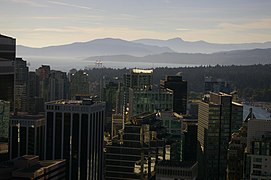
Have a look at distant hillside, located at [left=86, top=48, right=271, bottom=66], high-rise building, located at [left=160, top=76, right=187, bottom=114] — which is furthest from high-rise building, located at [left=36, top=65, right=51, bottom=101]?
distant hillside, located at [left=86, top=48, right=271, bottom=66]

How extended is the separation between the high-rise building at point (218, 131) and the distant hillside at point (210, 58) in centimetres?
1817

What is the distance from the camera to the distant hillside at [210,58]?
164 feet

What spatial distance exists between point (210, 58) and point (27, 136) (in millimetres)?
49796

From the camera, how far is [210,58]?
69562 mm

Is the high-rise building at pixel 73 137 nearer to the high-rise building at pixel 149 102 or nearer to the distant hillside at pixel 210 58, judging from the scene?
the high-rise building at pixel 149 102

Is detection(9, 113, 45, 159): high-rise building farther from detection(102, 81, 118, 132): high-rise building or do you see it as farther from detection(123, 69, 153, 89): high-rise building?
detection(123, 69, 153, 89): high-rise building

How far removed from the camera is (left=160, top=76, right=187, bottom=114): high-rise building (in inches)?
1492

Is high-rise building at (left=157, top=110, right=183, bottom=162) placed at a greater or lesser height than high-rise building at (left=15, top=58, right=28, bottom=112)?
lesser

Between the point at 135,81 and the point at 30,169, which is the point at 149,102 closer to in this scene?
the point at 135,81

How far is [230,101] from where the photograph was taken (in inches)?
1045

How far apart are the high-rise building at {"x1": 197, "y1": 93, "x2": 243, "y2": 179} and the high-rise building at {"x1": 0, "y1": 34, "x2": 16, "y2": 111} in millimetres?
11902

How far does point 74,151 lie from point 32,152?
2214 mm

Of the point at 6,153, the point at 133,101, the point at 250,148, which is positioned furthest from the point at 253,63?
the point at 250,148

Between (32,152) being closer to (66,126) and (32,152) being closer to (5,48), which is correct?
(66,126)
